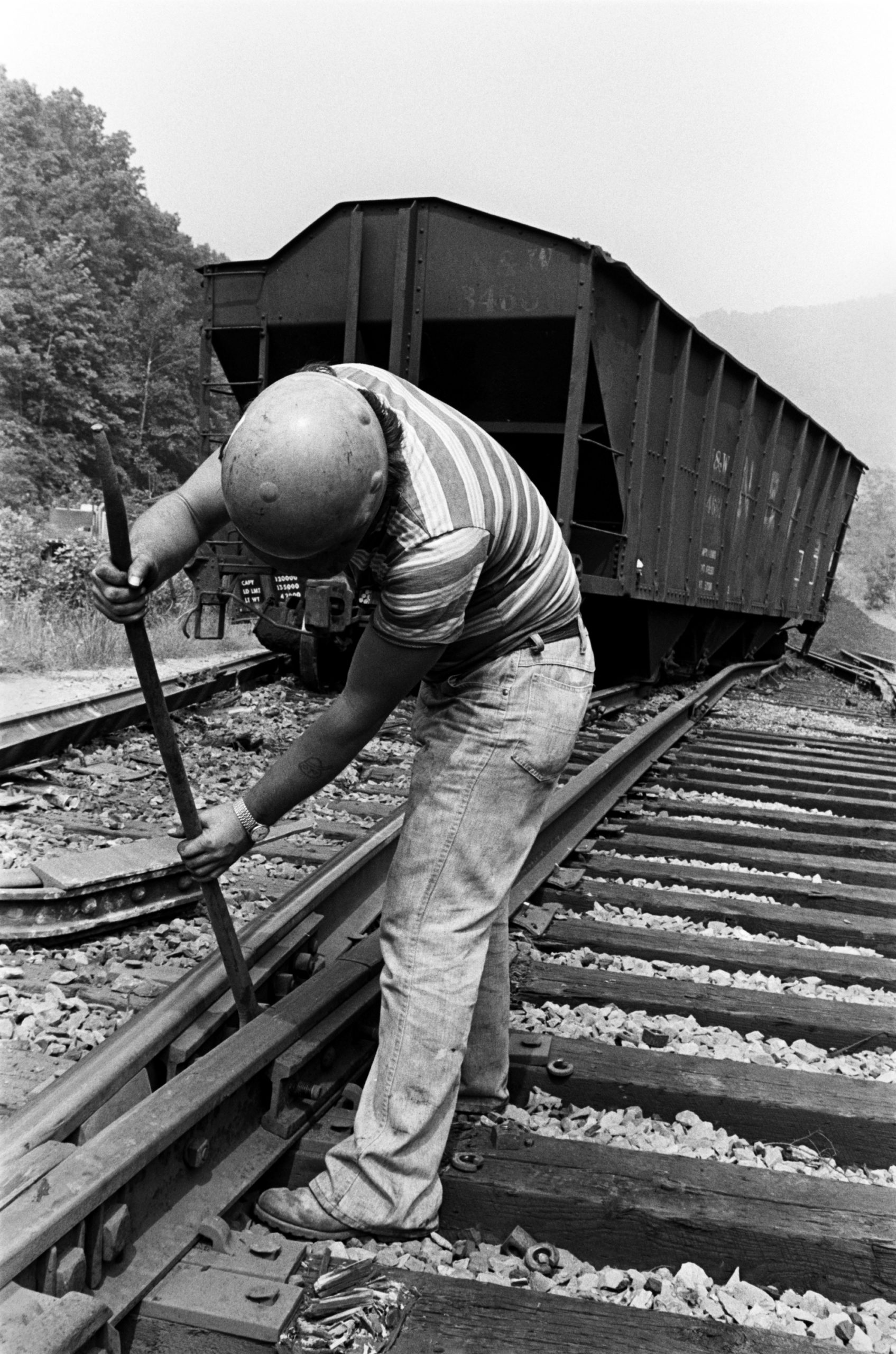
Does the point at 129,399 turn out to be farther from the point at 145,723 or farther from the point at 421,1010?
the point at 421,1010

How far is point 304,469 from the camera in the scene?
5.60ft

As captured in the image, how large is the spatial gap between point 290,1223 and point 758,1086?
111 centimetres

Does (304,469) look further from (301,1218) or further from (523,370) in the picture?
(523,370)

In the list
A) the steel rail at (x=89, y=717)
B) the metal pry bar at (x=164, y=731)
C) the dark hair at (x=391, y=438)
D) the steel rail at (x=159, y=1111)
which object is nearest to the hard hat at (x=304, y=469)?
the dark hair at (x=391, y=438)

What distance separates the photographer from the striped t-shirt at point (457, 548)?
1847 millimetres

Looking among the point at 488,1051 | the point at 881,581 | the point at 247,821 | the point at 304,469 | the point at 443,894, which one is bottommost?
the point at 488,1051

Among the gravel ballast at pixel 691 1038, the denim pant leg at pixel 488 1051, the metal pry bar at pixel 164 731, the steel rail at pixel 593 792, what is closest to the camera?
the metal pry bar at pixel 164 731

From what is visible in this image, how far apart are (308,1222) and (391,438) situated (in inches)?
56.5

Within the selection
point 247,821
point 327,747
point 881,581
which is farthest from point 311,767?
point 881,581

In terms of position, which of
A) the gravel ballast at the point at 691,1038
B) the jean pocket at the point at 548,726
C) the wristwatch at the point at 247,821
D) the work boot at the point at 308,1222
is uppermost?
the jean pocket at the point at 548,726

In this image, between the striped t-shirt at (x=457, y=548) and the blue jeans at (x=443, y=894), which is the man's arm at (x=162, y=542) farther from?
the blue jeans at (x=443, y=894)

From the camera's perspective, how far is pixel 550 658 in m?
2.25

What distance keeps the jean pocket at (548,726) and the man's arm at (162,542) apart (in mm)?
754

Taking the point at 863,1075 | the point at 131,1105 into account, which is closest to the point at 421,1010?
the point at 131,1105
